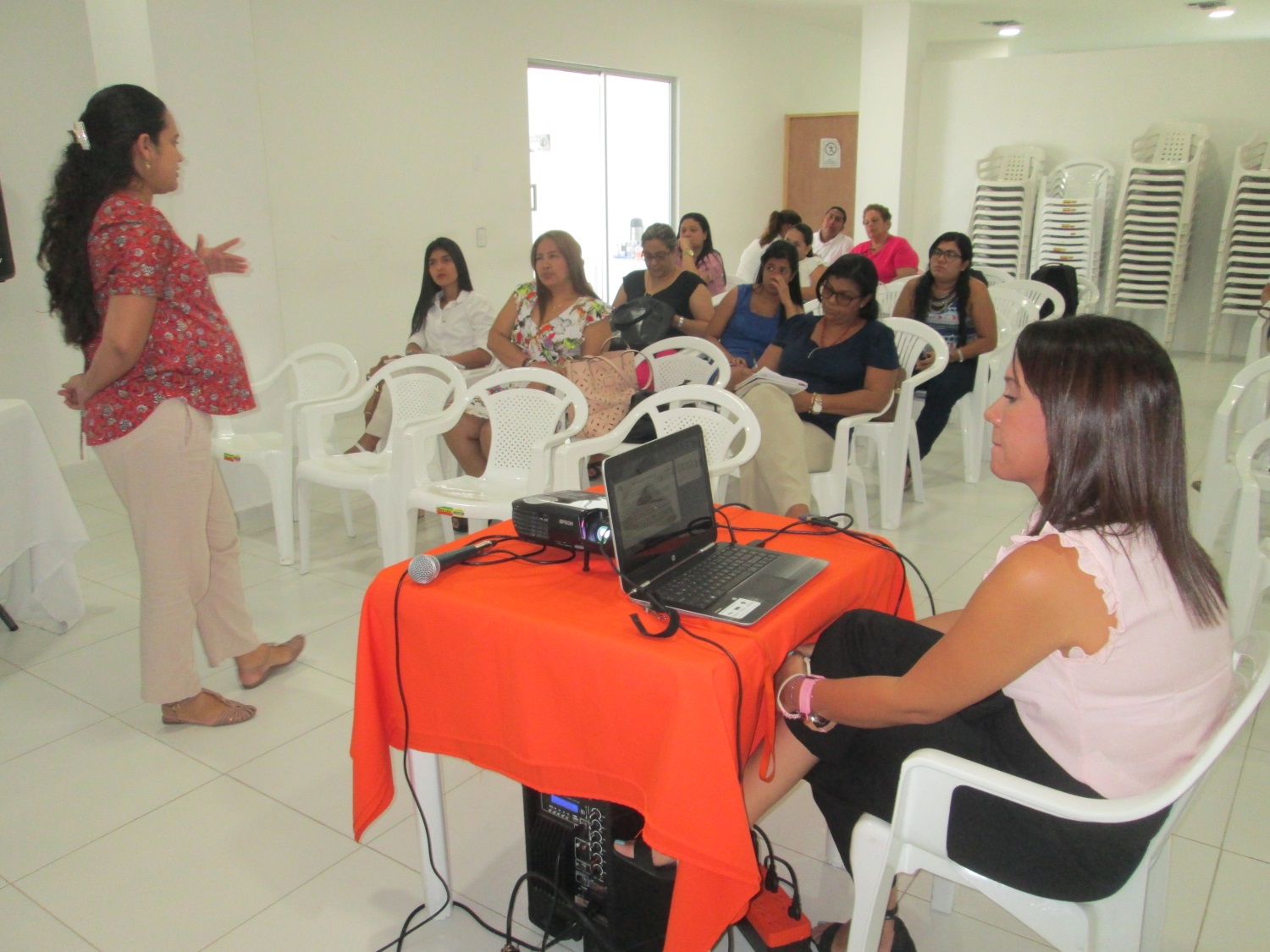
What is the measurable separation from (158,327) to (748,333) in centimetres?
280

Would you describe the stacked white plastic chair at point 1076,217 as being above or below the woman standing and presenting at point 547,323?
above

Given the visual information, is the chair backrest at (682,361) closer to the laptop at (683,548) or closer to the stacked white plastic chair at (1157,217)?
the laptop at (683,548)

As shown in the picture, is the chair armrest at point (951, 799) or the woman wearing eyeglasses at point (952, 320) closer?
the chair armrest at point (951, 799)

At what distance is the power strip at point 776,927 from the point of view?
1662mm

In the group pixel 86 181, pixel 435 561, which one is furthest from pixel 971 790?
pixel 86 181

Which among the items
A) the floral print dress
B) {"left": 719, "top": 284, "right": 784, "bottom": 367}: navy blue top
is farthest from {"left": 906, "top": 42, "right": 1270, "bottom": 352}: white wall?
the floral print dress

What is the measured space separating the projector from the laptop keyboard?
0.49 ft

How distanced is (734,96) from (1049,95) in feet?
9.07

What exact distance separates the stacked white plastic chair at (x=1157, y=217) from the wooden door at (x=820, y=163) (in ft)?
8.32

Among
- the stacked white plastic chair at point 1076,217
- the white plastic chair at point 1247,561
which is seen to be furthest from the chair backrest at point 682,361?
the stacked white plastic chair at point 1076,217

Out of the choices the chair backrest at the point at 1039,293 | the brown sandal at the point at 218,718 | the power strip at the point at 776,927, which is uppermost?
the chair backrest at the point at 1039,293

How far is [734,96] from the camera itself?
896 cm

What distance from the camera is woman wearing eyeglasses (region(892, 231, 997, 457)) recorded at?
4473 millimetres

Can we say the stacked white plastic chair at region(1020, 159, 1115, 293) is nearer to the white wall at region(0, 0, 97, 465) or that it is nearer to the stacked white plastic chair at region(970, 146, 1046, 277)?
the stacked white plastic chair at region(970, 146, 1046, 277)
